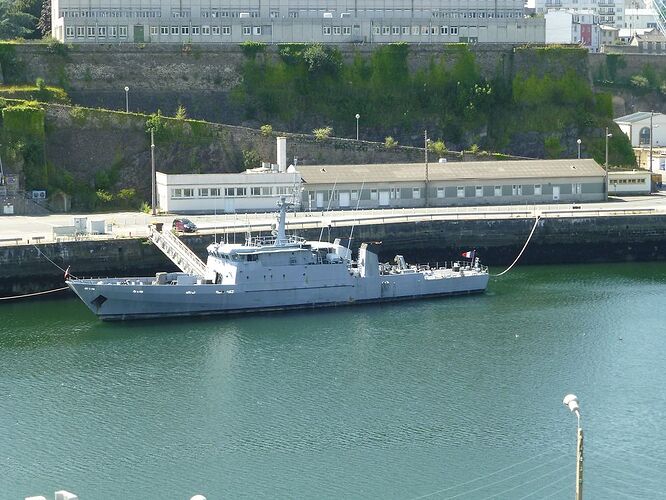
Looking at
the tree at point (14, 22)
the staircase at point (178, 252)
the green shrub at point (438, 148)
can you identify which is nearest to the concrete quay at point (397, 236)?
the staircase at point (178, 252)

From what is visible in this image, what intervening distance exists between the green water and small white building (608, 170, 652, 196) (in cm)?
1656

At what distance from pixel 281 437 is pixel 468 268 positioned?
21.1 meters

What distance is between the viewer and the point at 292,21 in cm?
7638

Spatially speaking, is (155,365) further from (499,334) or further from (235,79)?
(235,79)

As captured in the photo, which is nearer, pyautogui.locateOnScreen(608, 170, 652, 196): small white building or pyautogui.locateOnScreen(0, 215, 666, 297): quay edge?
pyautogui.locateOnScreen(0, 215, 666, 297): quay edge

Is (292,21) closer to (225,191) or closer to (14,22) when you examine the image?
(225,191)

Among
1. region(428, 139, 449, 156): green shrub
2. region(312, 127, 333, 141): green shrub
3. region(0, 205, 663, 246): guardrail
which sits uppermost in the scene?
region(312, 127, 333, 141): green shrub

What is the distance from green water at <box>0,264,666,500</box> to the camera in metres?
32.9

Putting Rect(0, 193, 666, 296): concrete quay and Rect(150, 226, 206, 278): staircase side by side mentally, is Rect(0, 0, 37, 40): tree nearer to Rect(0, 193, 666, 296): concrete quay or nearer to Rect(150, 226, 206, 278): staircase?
Rect(0, 193, 666, 296): concrete quay

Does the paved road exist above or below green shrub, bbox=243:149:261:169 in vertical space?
below

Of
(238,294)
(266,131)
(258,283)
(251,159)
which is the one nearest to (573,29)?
(266,131)

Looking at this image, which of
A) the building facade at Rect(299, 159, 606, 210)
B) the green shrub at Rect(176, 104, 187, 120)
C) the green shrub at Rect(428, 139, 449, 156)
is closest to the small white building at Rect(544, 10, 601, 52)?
the green shrub at Rect(428, 139, 449, 156)

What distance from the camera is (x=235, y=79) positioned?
2921 inches

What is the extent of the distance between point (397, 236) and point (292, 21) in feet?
72.5
